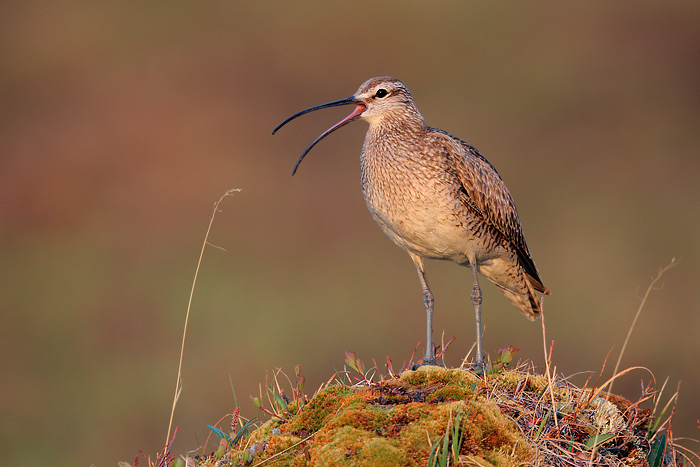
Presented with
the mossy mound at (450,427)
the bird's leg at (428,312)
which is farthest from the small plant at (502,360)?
the bird's leg at (428,312)

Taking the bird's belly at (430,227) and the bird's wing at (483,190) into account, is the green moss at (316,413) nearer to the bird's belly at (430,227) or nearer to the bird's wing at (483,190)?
the bird's belly at (430,227)

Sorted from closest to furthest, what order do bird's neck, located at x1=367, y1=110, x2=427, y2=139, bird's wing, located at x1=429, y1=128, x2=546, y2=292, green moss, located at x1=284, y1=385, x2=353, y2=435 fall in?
green moss, located at x1=284, y1=385, x2=353, y2=435, bird's wing, located at x1=429, y1=128, x2=546, y2=292, bird's neck, located at x1=367, y1=110, x2=427, y2=139

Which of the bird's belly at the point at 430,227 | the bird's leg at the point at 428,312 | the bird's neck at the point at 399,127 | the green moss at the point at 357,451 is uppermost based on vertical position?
the bird's neck at the point at 399,127

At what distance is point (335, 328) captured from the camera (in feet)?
51.3

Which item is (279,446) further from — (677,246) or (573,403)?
(677,246)

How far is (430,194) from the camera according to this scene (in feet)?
21.2

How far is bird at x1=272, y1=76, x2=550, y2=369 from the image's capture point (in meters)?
6.47

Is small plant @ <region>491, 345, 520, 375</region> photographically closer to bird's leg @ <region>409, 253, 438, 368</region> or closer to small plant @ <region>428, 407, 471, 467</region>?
bird's leg @ <region>409, 253, 438, 368</region>

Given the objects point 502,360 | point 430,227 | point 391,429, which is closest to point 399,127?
point 430,227

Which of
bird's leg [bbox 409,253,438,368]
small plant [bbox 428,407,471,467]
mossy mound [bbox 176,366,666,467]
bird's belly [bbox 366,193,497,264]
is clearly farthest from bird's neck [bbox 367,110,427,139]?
small plant [bbox 428,407,471,467]

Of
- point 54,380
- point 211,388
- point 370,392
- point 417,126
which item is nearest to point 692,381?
point 211,388

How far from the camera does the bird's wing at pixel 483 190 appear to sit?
22.1 ft

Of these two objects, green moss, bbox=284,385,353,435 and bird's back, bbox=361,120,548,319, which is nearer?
green moss, bbox=284,385,353,435

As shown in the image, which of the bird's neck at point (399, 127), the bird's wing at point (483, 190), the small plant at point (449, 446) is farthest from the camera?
the bird's neck at point (399, 127)
